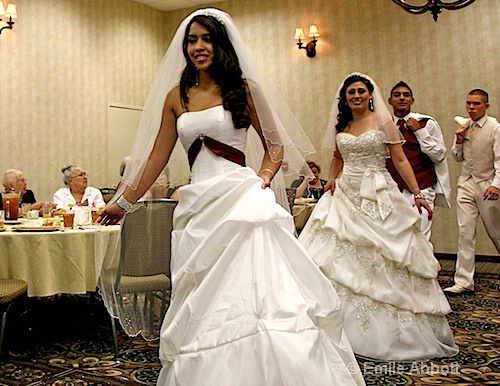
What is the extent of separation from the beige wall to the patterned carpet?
136 inches

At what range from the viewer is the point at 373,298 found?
3.20m

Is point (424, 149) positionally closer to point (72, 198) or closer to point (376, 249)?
point (376, 249)

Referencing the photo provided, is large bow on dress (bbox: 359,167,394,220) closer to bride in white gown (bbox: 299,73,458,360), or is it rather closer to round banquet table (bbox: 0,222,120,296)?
bride in white gown (bbox: 299,73,458,360)

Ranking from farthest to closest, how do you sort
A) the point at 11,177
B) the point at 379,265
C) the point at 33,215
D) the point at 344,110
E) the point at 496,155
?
1. the point at 11,177
2. the point at 496,155
3. the point at 33,215
4. the point at 344,110
5. the point at 379,265

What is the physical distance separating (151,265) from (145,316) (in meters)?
0.32

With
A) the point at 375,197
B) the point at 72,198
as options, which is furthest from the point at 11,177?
the point at 375,197

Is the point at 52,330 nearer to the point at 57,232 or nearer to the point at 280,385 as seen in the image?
the point at 57,232

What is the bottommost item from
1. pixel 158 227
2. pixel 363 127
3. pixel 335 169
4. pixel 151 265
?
pixel 151 265

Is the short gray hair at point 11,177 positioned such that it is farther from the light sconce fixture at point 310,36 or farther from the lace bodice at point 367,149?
the light sconce fixture at point 310,36

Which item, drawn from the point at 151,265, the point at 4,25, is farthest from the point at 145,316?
the point at 4,25

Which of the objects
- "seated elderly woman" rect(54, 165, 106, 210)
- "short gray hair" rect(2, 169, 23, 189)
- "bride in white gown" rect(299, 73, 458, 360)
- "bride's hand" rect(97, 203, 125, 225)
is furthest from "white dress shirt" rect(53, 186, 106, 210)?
"bride's hand" rect(97, 203, 125, 225)

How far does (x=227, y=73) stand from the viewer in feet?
7.70

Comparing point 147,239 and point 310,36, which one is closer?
A: point 147,239

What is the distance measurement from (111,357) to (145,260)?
1.97ft
